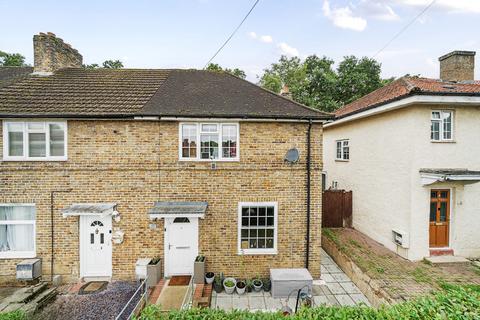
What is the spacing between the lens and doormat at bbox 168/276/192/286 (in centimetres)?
Answer: 790

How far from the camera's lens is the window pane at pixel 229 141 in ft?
28.3

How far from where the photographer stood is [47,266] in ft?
27.3

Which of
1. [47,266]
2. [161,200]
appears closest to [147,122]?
[161,200]

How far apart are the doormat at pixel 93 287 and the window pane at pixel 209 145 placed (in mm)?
5680

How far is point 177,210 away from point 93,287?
13.0ft

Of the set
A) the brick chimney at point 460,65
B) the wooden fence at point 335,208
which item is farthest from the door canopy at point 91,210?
the brick chimney at point 460,65

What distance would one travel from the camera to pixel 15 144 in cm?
829

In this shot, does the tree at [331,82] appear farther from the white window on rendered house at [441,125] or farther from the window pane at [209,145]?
the window pane at [209,145]

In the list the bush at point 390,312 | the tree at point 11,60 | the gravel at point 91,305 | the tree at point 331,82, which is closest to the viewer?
the bush at point 390,312

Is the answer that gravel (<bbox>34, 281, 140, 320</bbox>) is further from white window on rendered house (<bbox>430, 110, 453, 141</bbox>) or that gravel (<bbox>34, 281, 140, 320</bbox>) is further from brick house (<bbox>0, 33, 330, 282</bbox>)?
white window on rendered house (<bbox>430, 110, 453, 141</bbox>)

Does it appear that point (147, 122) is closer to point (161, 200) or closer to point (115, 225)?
point (161, 200)

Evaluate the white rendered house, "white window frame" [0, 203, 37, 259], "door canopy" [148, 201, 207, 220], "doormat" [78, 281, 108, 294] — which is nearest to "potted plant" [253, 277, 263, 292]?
"door canopy" [148, 201, 207, 220]

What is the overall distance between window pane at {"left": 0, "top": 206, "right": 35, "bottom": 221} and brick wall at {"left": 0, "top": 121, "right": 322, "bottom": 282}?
12.7 inches

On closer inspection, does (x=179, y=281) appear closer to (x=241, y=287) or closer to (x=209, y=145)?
(x=241, y=287)
